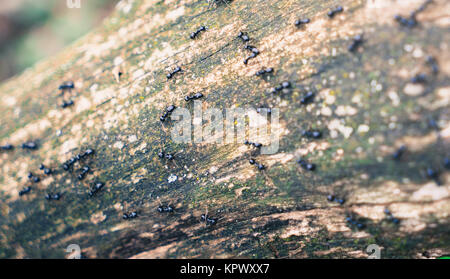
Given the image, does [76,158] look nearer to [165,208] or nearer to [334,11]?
[165,208]

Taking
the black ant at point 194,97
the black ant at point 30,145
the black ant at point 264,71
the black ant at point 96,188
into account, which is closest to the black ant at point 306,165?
the black ant at point 264,71

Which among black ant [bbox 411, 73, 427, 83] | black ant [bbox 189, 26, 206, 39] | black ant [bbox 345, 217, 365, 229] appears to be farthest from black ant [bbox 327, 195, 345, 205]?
black ant [bbox 189, 26, 206, 39]

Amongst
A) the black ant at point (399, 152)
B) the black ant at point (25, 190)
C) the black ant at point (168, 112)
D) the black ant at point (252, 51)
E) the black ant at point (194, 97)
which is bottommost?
the black ant at point (399, 152)

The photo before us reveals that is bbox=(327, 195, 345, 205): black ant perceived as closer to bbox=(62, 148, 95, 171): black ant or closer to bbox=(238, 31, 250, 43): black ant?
bbox=(238, 31, 250, 43): black ant

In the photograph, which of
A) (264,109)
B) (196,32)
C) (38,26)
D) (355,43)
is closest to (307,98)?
(264,109)

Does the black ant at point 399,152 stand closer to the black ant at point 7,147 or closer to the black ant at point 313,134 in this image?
the black ant at point 313,134

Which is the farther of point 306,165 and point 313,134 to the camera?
point 306,165

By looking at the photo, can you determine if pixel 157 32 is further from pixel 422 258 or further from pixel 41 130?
pixel 422 258
